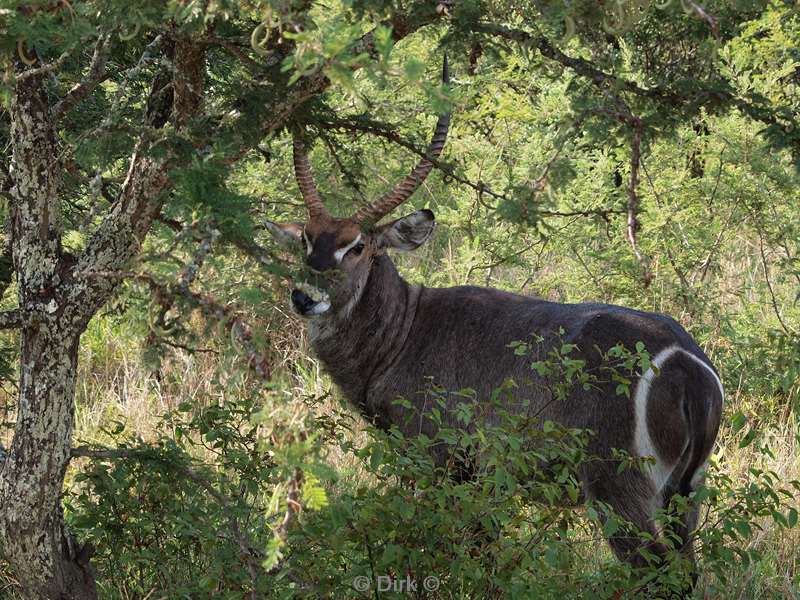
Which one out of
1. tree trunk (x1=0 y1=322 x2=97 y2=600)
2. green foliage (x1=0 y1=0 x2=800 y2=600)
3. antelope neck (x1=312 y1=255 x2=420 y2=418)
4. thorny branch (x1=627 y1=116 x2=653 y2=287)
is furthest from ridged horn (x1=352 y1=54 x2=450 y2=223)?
tree trunk (x1=0 y1=322 x2=97 y2=600)

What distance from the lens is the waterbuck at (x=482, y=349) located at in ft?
14.9

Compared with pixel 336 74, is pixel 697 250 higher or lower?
higher

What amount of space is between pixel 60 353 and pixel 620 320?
8.06 feet

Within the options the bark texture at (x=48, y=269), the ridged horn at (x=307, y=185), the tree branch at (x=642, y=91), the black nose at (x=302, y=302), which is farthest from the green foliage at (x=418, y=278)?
the black nose at (x=302, y=302)

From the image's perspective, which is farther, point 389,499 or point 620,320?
point 620,320

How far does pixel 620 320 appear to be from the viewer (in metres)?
4.84

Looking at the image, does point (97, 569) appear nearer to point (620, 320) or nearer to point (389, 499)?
point (389, 499)

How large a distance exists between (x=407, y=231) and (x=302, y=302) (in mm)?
944

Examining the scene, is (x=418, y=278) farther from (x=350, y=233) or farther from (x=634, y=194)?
(x=634, y=194)

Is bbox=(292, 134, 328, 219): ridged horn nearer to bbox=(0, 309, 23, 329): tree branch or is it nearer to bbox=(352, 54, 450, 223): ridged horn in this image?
bbox=(352, 54, 450, 223): ridged horn

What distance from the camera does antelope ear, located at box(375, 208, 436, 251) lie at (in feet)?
18.2

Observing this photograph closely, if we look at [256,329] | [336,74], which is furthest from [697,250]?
[336,74]

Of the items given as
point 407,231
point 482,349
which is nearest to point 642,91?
point 482,349

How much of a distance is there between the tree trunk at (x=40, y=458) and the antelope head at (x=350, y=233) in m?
1.52
